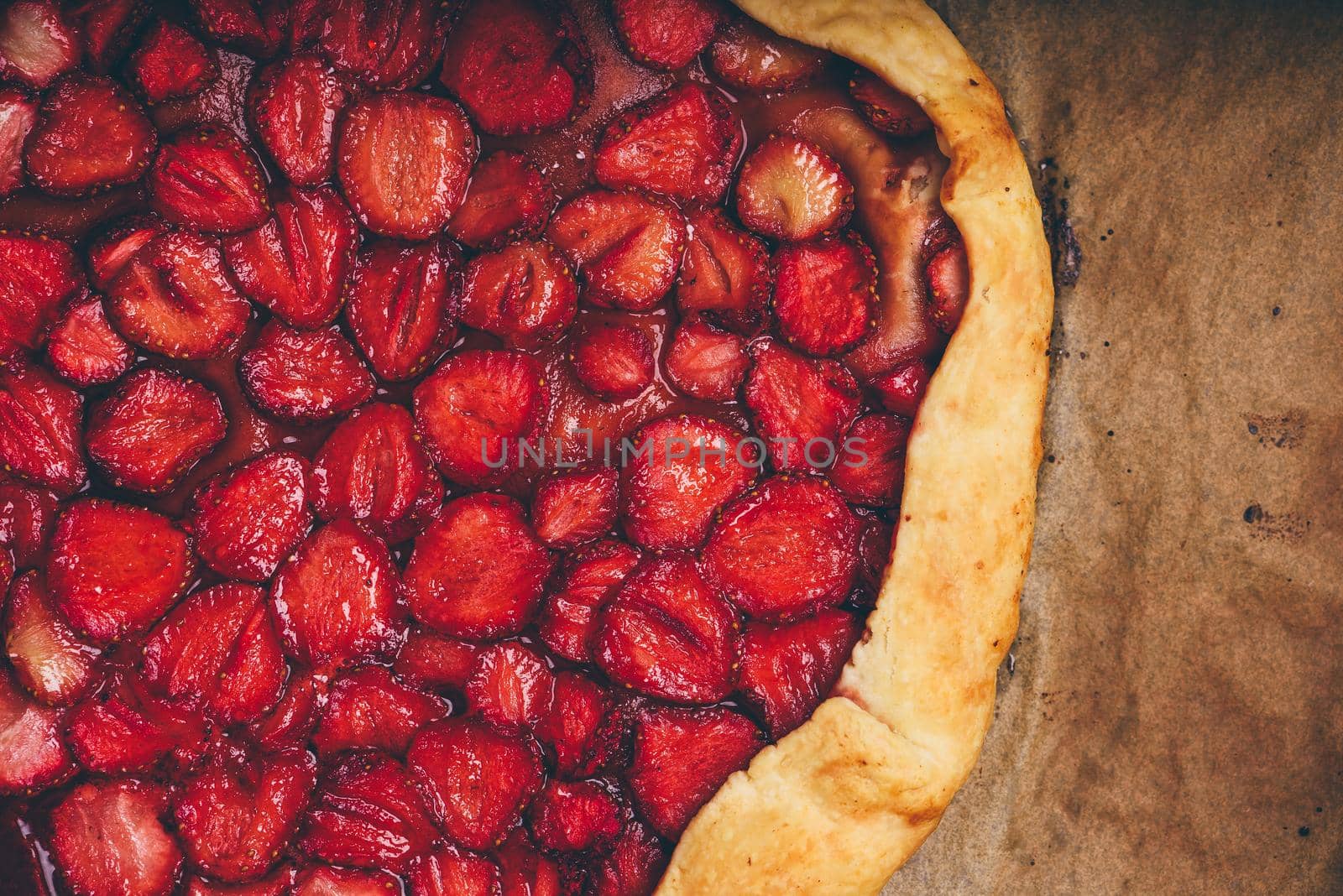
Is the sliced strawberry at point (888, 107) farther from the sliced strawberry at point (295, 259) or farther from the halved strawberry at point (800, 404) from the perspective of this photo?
the sliced strawberry at point (295, 259)

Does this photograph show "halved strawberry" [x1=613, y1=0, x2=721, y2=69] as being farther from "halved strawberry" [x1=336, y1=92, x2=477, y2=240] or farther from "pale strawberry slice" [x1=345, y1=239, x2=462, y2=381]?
"pale strawberry slice" [x1=345, y1=239, x2=462, y2=381]

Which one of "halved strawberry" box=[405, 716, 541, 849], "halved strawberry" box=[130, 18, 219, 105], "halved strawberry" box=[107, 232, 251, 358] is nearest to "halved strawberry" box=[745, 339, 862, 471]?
"halved strawberry" box=[405, 716, 541, 849]

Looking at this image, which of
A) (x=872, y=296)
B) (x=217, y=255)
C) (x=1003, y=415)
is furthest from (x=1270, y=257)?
(x=217, y=255)

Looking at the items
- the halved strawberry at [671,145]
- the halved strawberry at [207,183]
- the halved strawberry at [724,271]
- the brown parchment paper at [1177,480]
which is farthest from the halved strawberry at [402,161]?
the brown parchment paper at [1177,480]

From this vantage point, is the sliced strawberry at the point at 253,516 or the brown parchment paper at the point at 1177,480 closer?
the sliced strawberry at the point at 253,516

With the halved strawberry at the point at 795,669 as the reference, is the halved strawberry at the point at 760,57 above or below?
above

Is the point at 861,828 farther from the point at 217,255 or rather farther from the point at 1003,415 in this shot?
the point at 217,255

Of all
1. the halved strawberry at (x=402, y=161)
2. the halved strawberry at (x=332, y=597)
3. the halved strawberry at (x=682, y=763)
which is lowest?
the halved strawberry at (x=682, y=763)
